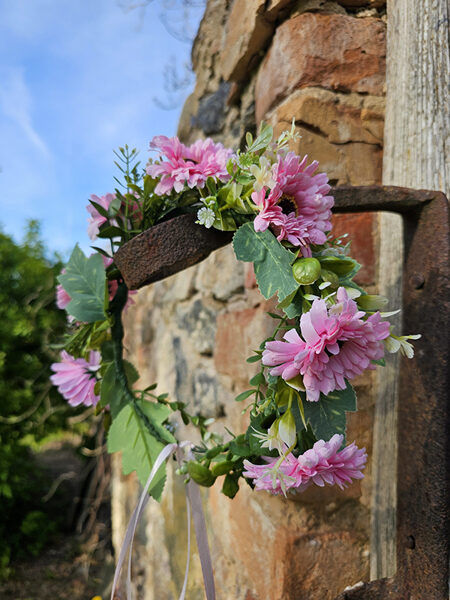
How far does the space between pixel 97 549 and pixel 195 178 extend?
375 centimetres

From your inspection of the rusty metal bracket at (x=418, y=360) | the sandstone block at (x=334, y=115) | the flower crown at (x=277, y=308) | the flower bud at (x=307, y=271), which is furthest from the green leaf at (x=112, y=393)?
the sandstone block at (x=334, y=115)

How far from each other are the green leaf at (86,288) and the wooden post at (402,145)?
1.67 ft

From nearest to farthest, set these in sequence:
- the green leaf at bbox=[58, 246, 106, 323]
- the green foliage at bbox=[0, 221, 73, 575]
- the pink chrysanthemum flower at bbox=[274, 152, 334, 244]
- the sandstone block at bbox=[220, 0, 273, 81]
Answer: the pink chrysanthemum flower at bbox=[274, 152, 334, 244] < the green leaf at bbox=[58, 246, 106, 323] < the sandstone block at bbox=[220, 0, 273, 81] < the green foliage at bbox=[0, 221, 73, 575]

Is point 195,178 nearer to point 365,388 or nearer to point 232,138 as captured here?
point 365,388

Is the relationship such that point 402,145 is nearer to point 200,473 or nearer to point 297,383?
point 297,383

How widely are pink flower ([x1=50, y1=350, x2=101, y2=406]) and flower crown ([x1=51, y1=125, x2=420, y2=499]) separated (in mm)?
58

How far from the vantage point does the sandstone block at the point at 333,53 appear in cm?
90

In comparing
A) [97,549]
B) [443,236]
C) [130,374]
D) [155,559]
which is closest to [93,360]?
[130,374]

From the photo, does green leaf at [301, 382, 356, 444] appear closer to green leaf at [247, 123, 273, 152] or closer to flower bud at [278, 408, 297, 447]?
flower bud at [278, 408, 297, 447]

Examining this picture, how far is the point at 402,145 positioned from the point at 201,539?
76 centimetres

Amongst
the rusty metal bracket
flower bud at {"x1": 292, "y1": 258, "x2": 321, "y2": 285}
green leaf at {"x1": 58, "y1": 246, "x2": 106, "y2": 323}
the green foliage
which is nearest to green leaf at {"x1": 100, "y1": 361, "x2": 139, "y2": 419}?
green leaf at {"x1": 58, "y1": 246, "x2": 106, "y2": 323}

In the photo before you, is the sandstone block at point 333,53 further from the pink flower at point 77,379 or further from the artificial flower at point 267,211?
the pink flower at point 77,379

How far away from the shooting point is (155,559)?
5.81 ft

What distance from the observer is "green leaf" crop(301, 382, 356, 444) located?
1.94 ft
